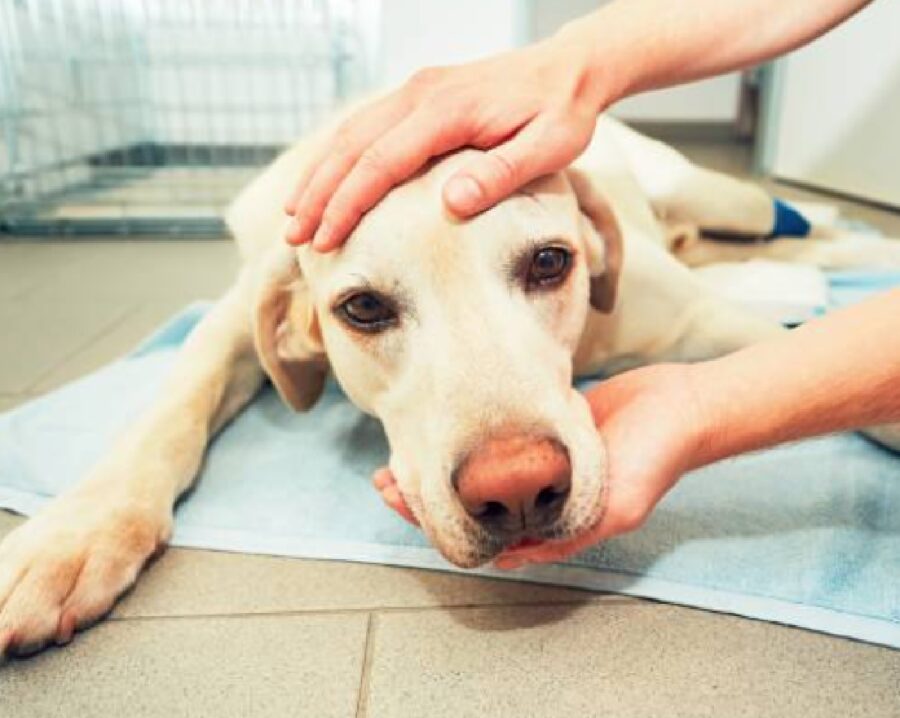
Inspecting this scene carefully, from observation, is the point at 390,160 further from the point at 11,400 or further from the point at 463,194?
the point at 11,400

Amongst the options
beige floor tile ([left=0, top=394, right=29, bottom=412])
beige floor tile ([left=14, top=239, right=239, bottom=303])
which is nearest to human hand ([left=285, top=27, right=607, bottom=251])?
beige floor tile ([left=0, top=394, right=29, bottom=412])

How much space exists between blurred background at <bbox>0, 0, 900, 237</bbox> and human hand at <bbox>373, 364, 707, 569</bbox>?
263cm

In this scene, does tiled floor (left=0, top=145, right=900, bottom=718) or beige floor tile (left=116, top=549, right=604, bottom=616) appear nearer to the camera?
tiled floor (left=0, top=145, right=900, bottom=718)

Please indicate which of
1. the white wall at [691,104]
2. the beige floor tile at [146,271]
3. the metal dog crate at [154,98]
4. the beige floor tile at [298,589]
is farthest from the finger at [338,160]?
the white wall at [691,104]

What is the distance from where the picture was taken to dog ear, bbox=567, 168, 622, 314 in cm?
135

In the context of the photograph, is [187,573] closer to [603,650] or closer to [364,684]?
[364,684]

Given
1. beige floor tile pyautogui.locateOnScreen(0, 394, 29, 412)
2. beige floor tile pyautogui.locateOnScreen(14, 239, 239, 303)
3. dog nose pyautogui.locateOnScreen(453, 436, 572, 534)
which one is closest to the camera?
dog nose pyautogui.locateOnScreen(453, 436, 572, 534)

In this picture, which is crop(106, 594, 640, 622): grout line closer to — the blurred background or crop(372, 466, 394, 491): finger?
crop(372, 466, 394, 491): finger

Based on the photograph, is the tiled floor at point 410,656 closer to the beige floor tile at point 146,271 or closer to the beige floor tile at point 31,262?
the beige floor tile at point 146,271

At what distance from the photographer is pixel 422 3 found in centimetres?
328

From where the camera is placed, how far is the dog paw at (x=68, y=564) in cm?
103

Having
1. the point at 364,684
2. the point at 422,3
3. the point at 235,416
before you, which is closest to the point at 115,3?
the point at 422,3

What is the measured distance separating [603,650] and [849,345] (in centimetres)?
46

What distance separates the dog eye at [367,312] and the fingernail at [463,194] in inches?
6.7
